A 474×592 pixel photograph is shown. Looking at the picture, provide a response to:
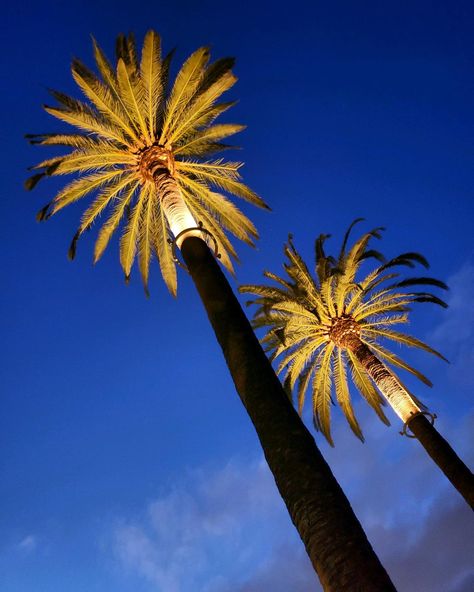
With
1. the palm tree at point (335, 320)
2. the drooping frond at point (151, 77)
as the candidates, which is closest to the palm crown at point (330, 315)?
the palm tree at point (335, 320)

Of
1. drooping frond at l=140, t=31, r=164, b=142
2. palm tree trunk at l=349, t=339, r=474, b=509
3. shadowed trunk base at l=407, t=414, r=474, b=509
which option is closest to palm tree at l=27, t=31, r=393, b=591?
drooping frond at l=140, t=31, r=164, b=142

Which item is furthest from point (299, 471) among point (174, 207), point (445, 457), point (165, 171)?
point (445, 457)

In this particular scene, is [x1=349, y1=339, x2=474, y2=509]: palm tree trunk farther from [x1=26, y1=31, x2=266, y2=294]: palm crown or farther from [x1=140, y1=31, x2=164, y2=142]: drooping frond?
[x1=140, y1=31, x2=164, y2=142]: drooping frond

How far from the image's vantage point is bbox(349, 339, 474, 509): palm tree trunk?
41.7 ft

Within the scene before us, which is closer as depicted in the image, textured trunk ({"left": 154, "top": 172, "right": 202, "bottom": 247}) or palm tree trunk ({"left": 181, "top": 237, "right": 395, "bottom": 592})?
palm tree trunk ({"left": 181, "top": 237, "right": 395, "bottom": 592})

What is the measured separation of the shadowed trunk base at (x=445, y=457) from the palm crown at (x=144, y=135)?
28.0ft

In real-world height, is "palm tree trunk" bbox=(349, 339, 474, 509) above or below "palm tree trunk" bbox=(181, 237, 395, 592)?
above

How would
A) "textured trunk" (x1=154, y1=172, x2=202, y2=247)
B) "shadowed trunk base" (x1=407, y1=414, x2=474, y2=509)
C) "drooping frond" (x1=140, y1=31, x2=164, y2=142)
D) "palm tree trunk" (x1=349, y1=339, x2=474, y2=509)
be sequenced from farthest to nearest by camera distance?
"palm tree trunk" (x1=349, y1=339, x2=474, y2=509)
"shadowed trunk base" (x1=407, y1=414, x2=474, y2=509)
"drooping frond" (x1=140, y1=31, x2=164, y2=142)
"textured trunk" (x1=154, y1=172, x2=202, y2=247)

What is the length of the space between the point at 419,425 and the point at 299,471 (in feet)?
35.5

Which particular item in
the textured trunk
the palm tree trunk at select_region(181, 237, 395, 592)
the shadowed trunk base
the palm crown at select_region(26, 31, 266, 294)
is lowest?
the palm tree trunk at select_region(181, 237, 395, 592)

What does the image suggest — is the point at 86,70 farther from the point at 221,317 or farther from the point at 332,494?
the point at 332,494

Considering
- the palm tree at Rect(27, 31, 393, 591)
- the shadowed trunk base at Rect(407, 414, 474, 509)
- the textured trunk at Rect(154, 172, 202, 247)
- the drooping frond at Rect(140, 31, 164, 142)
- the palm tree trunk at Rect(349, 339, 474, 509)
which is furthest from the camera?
the palm tree trunk at Rect(349, 339, 474, 509)

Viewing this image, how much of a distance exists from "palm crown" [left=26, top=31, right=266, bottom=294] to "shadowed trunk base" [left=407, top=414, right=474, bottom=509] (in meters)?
8.53

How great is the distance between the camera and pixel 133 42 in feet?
39.6
